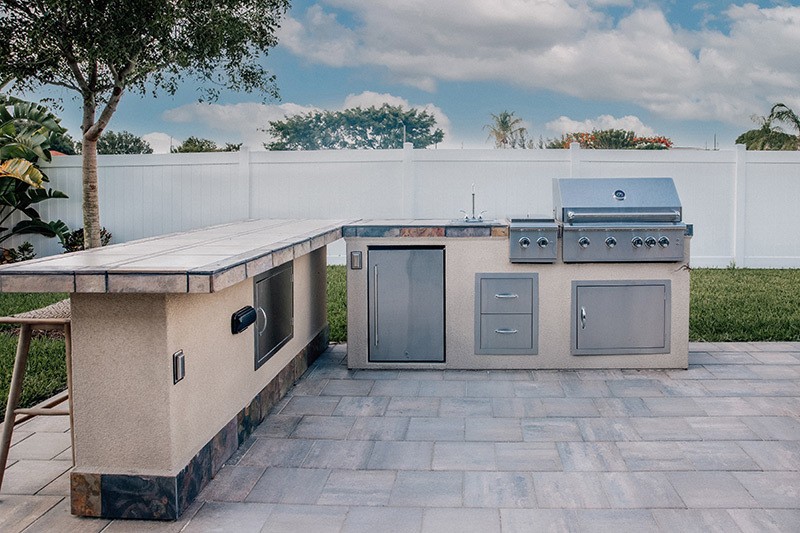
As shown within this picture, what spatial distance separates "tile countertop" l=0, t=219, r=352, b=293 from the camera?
3.01 m

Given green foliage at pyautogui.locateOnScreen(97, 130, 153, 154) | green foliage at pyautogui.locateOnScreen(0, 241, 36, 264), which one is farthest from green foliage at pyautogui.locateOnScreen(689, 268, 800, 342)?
green foliage at pyautogui.locateOnScreen(97, 130, 153, 154)

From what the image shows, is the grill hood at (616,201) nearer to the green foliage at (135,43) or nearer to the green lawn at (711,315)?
the green lawn at (711,315)

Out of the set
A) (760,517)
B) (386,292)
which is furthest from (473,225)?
(760,517)

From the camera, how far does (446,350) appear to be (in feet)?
19.3

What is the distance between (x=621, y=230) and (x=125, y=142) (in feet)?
92.9

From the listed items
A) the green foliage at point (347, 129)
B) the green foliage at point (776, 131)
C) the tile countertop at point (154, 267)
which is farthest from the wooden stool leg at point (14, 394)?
the green foliage at point (347, 129)

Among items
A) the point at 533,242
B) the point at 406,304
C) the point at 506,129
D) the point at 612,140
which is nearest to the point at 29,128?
the point at 406,304

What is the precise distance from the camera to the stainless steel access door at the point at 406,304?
5.83 meters

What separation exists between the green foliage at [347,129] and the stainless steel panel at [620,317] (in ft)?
90.2

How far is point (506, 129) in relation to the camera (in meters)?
31.4

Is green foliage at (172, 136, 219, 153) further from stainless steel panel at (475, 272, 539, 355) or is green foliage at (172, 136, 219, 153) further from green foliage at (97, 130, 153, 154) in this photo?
stainless steel panel at (475, 272, 539, 355)

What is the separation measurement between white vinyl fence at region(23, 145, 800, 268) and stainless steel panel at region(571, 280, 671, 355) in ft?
19.2

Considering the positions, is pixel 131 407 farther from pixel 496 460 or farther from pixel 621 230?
pixel 621 230

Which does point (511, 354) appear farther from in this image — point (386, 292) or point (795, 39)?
point (795, 39)
